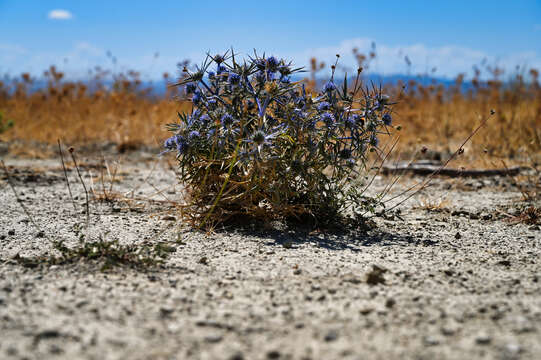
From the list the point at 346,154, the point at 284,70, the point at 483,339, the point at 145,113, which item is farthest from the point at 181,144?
the point at 145,113

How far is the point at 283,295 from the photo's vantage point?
6.17 feet

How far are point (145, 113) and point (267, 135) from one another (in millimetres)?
6678

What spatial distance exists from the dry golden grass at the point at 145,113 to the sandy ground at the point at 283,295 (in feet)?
12.6

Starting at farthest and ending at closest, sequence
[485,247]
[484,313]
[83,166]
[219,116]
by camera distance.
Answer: [83,166] < [219,116] < [485,247] < [484,313]

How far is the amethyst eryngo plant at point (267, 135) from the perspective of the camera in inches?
105

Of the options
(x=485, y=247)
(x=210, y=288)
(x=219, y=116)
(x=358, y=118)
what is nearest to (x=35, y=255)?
(x=210, y=288)

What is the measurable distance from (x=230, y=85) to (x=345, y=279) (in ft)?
4.30

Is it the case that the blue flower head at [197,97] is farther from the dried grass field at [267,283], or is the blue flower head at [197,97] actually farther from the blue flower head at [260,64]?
the blue flower head at [260,64]

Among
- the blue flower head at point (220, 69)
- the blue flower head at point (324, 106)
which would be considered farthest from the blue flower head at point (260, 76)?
the blue flower head at point (324, 106)

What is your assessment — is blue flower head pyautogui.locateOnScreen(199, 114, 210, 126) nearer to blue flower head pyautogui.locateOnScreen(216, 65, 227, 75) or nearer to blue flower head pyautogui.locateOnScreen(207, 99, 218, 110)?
blue flower head pyautogui.locateOnScreen(207, 99, 218, 110)

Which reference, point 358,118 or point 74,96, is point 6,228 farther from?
point 74,96

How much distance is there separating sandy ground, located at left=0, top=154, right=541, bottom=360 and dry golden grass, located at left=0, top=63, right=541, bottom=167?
3.85 metres

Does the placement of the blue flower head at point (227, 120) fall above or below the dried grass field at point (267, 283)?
above

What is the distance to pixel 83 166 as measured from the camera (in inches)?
215
